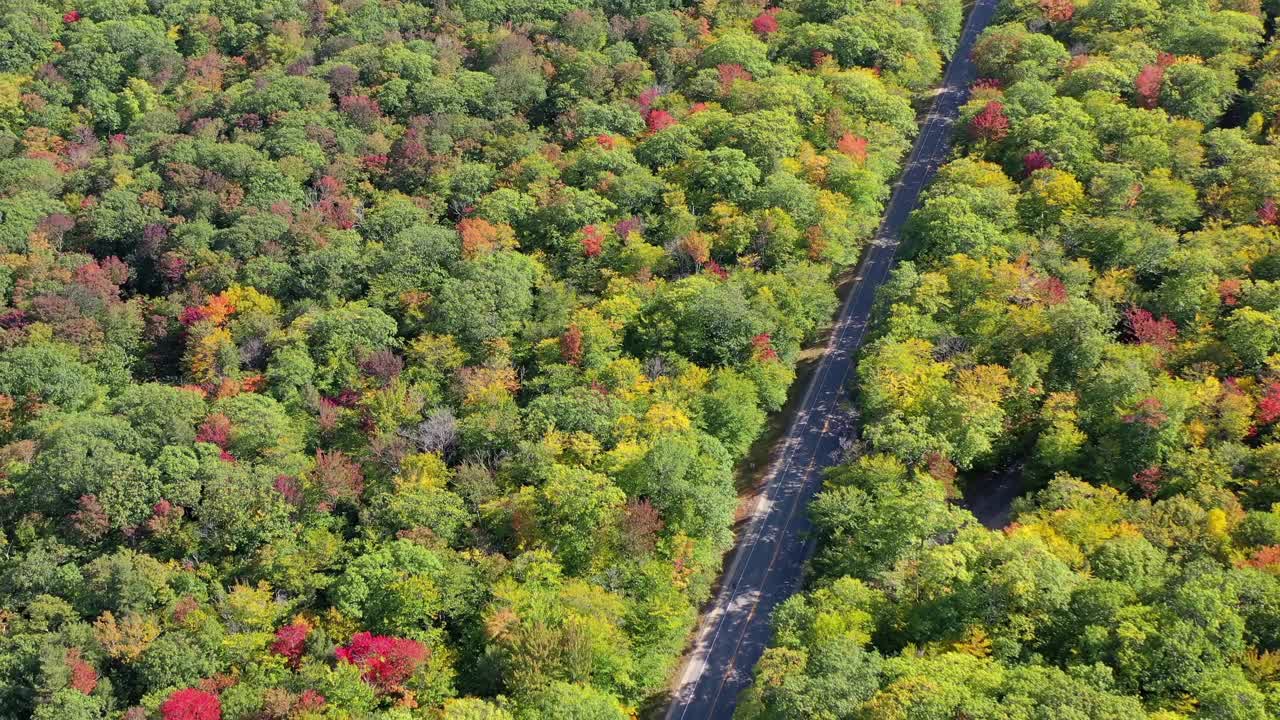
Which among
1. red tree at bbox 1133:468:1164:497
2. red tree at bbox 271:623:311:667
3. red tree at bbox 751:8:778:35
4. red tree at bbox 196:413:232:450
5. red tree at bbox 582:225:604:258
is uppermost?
red tree at bbox 751:8:778:35

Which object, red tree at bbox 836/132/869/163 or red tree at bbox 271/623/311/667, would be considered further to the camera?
red tree at bbox 836/132/869/163

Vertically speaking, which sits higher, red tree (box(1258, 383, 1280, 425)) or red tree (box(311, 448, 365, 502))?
red tree (box(1258, 383, 1280, 425))

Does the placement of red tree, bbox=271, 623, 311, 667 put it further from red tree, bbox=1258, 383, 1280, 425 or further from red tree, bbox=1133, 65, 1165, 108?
red tree, bbox=1133, 65, 1165, 108

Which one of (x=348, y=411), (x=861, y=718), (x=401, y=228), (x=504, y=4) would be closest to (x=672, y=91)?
(x=504, y=4)

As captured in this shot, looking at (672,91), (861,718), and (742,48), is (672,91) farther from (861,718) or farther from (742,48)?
(861,718)

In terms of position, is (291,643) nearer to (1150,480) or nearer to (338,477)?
(338,477)

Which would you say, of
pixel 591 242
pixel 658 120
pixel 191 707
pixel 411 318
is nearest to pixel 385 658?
pixel 191 707

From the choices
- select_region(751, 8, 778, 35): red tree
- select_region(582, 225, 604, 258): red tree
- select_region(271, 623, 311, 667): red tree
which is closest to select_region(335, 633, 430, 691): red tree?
select_region(271, 623, 311, 667): red tree
